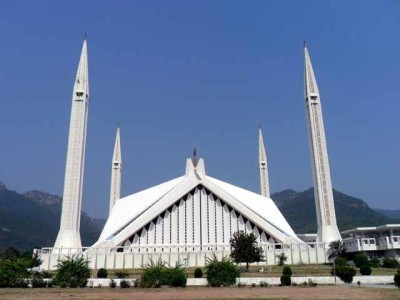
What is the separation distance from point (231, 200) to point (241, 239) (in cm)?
843

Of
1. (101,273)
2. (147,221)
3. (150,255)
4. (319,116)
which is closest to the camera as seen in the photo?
(101,273)

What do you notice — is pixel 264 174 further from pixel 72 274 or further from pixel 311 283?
pixel 72 274

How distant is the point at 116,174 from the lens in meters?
54.0

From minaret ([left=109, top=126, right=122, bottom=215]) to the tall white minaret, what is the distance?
17.7 meters

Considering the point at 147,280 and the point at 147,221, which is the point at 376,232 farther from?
the point at 147,280

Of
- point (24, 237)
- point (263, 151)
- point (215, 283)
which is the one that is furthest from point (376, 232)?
point (24, 237)

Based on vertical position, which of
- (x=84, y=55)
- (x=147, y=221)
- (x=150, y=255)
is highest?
(x=84, y=55)

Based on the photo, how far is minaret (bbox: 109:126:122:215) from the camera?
52.6 m

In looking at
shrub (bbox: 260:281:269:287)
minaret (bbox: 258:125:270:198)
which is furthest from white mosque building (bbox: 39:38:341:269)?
minaret (bbox: 258:125:270:198)

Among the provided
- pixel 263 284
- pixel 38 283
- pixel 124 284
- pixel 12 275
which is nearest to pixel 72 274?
pixel 38 283

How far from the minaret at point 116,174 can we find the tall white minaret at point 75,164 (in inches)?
697

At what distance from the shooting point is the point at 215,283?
17.8 m

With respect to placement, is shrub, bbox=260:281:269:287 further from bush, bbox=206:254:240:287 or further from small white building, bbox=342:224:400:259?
small white building, bbox=342:224:400:259

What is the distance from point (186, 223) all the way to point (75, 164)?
10293 mm
